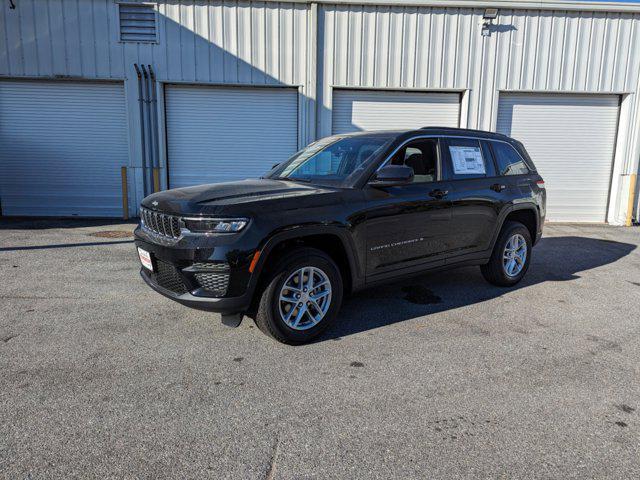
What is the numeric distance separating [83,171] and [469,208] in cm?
985

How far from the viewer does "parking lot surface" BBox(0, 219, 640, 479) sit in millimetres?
2482

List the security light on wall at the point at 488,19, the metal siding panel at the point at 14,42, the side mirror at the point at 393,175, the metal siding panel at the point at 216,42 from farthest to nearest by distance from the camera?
the security light on wall at the point at 488,19
the metal siding panel at the point at 216,42
the metal siding panel at the point at 14,42
the side mirror at the point at 393,175

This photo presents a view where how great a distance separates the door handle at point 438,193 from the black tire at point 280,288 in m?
1.38

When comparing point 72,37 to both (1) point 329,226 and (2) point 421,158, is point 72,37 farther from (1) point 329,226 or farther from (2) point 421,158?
(1) point 329,226

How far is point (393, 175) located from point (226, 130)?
321 inches

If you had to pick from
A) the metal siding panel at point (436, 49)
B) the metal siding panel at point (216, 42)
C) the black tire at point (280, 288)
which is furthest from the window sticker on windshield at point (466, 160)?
the metal siding panel at point (216, 42)

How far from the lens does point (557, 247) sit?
28.7 ft

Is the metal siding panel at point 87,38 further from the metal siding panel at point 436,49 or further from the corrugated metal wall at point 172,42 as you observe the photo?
the metal siding panel at point 436,49

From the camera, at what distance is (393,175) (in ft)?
13.6

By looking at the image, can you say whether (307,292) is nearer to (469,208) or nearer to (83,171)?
(469,208)

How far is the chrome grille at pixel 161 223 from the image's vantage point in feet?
12.2

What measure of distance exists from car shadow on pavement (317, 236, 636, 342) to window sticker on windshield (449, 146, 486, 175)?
115cm

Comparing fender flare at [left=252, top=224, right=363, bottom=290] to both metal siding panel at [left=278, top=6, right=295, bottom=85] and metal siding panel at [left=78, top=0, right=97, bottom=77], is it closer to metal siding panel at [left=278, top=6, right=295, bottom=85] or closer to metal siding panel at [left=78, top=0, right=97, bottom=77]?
metal siding panel at [left=278, top=6, right=295, bottom=85]

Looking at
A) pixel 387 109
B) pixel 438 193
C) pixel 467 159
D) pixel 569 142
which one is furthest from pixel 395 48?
pixel 438 193
